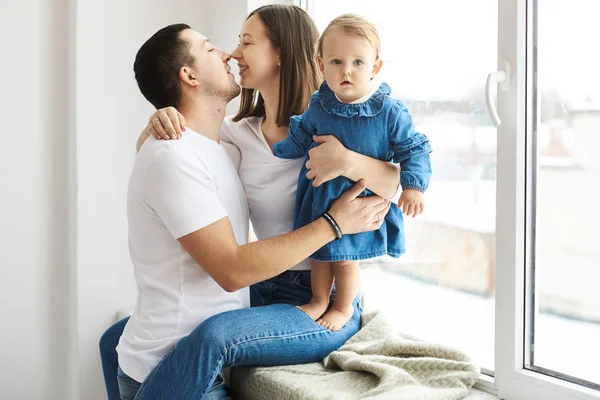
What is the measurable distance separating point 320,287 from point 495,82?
658 millimetres

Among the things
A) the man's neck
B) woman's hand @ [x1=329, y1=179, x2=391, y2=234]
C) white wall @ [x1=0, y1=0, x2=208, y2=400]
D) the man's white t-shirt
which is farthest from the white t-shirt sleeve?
white wall @ [x1=0, y1=0, x2=208, y2=400]

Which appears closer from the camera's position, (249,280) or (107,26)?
(249,280)

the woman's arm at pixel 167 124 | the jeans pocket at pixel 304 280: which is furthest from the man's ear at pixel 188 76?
the jeans pocket at pixel 304 280

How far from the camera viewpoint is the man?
59.0 inches

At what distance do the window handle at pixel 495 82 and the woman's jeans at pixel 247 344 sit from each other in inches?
24.9

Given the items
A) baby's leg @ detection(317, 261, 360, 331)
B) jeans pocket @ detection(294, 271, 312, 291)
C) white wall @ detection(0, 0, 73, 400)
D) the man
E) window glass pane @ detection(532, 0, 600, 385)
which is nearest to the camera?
window glass pane @ detection(532, 0, 600, 385)

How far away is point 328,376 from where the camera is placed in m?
1.53

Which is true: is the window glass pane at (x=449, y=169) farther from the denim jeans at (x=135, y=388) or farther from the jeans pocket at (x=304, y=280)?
the denim jeans at (x=135, y=388)

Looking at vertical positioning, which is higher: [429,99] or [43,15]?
[43,15]

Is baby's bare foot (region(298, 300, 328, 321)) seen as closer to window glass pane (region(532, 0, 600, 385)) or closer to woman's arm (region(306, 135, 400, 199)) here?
woman's arm (region(306, 135, 400, 199))

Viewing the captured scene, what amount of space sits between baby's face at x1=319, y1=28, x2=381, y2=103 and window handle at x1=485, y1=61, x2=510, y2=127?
26 cm

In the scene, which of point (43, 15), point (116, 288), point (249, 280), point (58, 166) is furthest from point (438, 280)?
point (43, 15)

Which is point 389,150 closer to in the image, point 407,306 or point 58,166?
point 407,306

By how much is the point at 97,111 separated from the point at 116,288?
67cm
